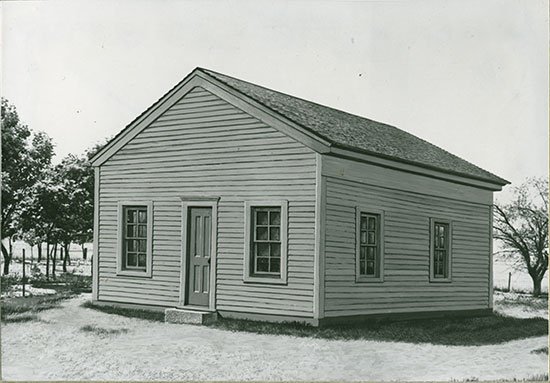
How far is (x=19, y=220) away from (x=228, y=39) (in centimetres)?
414

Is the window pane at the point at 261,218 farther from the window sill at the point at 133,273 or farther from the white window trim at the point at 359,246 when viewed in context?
the window sill at the point at 133,273

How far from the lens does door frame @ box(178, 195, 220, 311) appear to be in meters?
13.8

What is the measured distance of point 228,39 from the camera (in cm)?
1174

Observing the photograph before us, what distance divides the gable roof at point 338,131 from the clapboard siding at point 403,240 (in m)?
0.37

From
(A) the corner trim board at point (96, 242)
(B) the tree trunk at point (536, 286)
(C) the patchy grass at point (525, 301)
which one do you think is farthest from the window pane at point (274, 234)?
(B) the tree trunk at point (536, 286)

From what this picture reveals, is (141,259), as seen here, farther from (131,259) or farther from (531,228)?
(531,228)

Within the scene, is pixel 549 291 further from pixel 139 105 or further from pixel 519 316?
pixel 139 105

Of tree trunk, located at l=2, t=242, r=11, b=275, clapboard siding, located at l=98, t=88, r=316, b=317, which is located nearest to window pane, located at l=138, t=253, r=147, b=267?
clapboard siding, located at l=98, t=88, r=316, b=317

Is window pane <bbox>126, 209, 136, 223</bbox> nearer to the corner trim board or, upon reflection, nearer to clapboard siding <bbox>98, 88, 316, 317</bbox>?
clapboard siding <bbox>98, 88, 316, 317</bbox>

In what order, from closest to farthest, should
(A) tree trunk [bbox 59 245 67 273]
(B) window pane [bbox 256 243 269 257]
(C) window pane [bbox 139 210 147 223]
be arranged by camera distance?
1. (A) tree trunk [bbox 59 245 67 273]
2. (B) window pane [bbox 256 243 269 257]
3. (C) window pane [bbox 139 210 147 223]

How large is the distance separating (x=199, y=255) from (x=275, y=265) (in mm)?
1416

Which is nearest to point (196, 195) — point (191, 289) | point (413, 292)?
point (191, 289)

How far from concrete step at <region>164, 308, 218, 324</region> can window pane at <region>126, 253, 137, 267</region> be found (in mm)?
1541

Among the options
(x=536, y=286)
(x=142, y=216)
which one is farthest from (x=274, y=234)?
(x=536, y=286)
